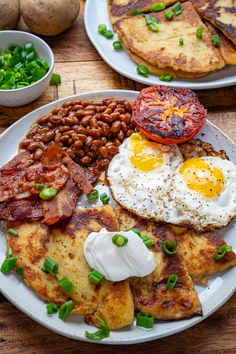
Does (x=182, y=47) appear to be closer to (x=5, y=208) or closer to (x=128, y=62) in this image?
(x=128, y=62)

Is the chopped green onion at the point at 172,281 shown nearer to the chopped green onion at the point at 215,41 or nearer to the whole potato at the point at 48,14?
the chopped green onion at the point at 215,41

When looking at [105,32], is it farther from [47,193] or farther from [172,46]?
[47,193]

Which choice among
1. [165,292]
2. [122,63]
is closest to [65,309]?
[165,292]

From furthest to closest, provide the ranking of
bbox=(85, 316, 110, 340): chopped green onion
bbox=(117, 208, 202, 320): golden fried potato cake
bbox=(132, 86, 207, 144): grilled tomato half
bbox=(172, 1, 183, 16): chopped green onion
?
bbox=(172, 1, 183, 16): chopped green onion, bbox=(132, 86, 207, 144): grilled tomato half, bbox=(117, 208, 202, 320): golden fried potato cake, bbox=(85, 316, 110, 340): chopped green onion

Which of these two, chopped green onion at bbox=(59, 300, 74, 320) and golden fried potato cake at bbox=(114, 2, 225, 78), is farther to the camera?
golden fried potato cake at bbox=(114, 2, 225, 78)

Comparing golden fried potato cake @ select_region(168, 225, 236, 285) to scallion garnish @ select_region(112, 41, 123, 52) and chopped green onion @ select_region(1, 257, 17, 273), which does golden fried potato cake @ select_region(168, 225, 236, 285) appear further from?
scallion garnish @ select_region(112, 41, 123, 52)

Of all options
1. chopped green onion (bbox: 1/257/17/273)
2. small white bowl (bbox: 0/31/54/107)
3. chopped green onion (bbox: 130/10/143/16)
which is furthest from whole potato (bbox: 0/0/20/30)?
chopped green onion (bbox: 1/257/17/273)
